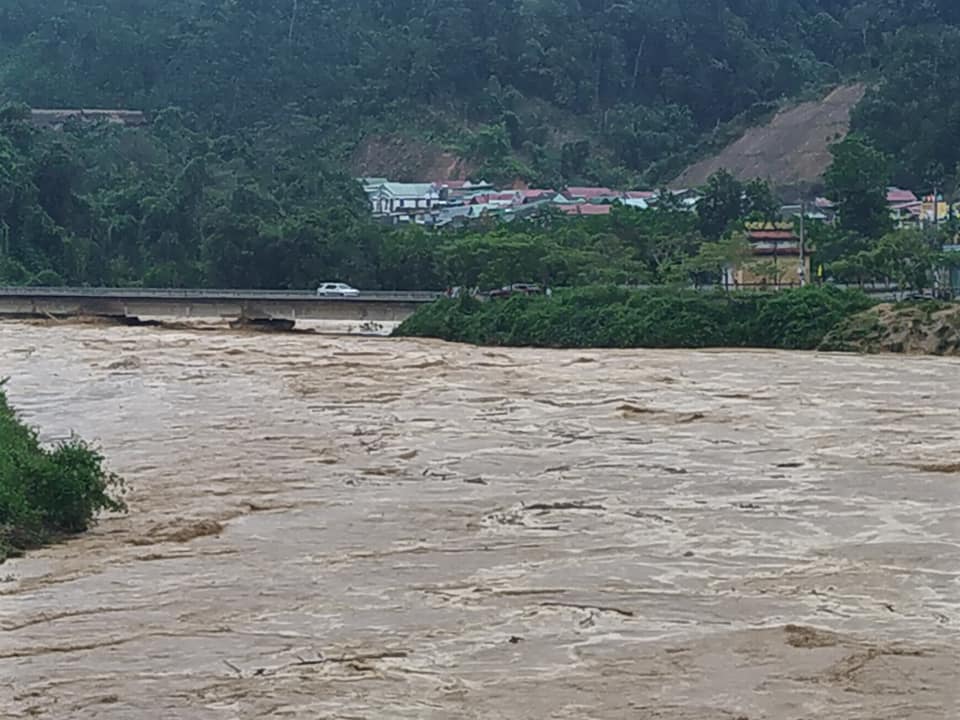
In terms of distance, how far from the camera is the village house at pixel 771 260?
61531 millimetres

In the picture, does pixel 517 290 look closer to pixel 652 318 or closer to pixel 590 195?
pixel 652 318

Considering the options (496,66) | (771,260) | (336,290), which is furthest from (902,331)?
(496,66)

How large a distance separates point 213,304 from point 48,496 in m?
47.1

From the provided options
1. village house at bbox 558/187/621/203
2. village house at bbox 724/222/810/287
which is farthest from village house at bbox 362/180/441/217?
village house at bbox 724/222/810/287

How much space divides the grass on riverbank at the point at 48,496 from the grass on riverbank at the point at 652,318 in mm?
34661

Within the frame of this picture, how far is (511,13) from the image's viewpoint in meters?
123

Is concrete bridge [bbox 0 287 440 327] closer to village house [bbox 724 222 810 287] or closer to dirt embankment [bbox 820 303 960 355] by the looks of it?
village house [bbox 724 222 810 287]

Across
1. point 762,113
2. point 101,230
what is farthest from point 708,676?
point 762,113

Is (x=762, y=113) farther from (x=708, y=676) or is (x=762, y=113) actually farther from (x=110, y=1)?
(x=708, y=676)

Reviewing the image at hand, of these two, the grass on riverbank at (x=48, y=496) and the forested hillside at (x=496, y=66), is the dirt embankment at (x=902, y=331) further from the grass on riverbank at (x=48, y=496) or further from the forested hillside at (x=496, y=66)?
the forested hillside at (x=496, y=66)

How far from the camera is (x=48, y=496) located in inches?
810

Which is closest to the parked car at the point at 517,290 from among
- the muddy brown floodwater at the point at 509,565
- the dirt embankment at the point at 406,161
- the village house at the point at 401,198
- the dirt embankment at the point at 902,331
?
the dirt embankment at the point at 902,331

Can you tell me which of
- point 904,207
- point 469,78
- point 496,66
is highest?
point 496,66

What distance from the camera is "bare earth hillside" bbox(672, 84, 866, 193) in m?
109
